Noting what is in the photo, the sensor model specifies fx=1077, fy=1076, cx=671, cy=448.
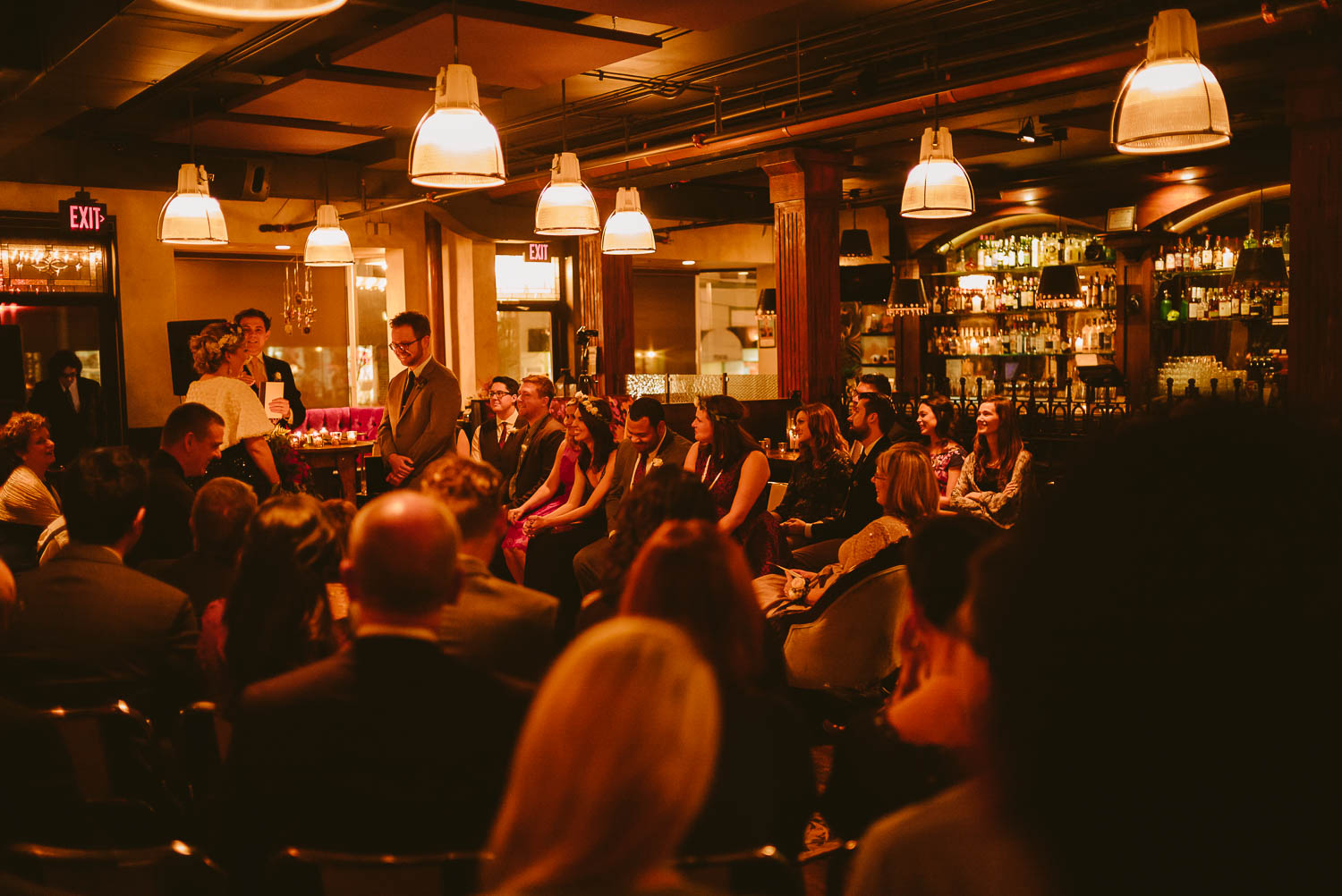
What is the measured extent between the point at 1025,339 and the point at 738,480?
7191mm

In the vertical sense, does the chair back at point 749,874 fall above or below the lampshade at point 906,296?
below

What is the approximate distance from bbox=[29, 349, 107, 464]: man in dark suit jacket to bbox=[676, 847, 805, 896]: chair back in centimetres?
902

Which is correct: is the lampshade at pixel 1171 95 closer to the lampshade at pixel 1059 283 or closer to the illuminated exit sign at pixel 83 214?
the lampshade at pixel 1059 283

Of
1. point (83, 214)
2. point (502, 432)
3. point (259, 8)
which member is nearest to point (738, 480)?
point (502, 432)

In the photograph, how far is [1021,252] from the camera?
448 inches

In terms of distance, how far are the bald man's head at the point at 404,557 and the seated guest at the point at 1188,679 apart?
4.21ft

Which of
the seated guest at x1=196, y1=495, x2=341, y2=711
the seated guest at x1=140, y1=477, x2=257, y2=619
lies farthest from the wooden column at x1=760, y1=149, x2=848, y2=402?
the seated guest at x1=196, y1=495, x2=341, y2=711

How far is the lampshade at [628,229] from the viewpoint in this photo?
20.8ft

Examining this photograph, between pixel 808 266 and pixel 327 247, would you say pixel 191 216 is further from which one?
pixel 808 266

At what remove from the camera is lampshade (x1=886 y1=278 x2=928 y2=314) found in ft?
38.4

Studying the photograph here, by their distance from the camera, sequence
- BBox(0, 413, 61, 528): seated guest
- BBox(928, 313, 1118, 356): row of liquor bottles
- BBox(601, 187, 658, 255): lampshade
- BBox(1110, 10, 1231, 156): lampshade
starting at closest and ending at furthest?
BBox(1110, 10, 1231, 156): lampshade → BBox(0, 413, 61, 528): seated guest → BBox(601, 187, 658, 255): lampshade → BBox(928, 313, 1118, 356): row of liquor bottles

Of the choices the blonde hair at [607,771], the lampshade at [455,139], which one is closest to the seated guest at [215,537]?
the lampshade at [455,139]

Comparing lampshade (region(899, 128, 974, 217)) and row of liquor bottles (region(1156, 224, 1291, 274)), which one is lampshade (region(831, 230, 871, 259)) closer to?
row of liquor bottles (region(1156, 224, 1291, 274))

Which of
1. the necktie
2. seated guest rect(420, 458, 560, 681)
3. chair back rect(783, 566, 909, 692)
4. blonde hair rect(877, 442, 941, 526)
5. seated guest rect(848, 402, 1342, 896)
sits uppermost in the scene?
the necktie
